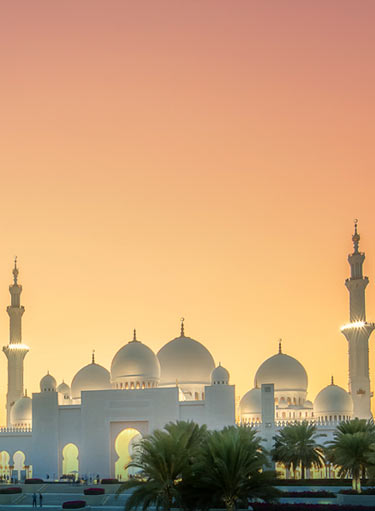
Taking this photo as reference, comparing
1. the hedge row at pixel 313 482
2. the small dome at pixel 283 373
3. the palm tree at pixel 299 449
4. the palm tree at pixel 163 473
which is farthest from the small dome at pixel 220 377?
the palm tree at pixel 163 473

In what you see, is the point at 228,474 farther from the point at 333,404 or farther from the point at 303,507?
the point at 333,404

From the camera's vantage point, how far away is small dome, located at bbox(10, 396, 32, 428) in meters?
43.6

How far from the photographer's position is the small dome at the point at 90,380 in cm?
4200

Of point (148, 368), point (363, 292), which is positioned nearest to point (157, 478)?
point (148, 368)

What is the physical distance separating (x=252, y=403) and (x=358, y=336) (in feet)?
21.5

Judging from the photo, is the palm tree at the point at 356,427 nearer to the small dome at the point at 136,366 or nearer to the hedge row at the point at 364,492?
the hedge row at the point at 364,492

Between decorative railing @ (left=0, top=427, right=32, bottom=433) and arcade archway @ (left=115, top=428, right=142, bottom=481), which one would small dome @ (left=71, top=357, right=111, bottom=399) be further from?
arcade archway @ (left=115, top=428, right=142, bottom=481)

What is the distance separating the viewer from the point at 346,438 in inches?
1061

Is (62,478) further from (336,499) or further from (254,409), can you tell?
(336,499)

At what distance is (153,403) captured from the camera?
126 ft

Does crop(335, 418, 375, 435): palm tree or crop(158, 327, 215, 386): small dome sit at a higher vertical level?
crop(158, 327, 215, 386): small dome

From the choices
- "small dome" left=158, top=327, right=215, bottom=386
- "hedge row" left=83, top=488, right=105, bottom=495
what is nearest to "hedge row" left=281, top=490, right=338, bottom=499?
"hedge row" left=83, top=488, right=105, bottom=495

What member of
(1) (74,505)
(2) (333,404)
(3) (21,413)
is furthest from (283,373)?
(1) (74,505)

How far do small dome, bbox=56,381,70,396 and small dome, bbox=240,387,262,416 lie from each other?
1089 centimetres
